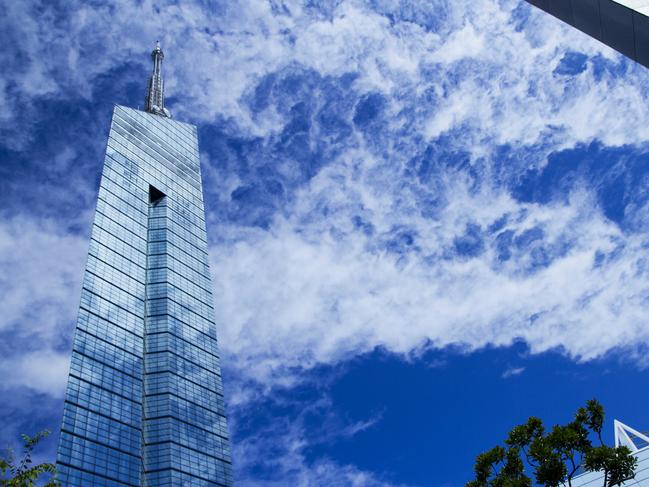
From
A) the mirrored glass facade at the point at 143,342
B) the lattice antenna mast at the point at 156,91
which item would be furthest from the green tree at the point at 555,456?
the lattice antenna mast at the point at 156,91

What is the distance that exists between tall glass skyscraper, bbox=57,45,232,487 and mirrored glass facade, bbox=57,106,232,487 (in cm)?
21

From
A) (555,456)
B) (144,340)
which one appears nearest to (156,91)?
(144,340)

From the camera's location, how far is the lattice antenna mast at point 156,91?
181 meters

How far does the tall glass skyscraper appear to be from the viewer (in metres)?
103

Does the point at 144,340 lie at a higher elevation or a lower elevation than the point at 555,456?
higher

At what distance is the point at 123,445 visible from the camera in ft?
345

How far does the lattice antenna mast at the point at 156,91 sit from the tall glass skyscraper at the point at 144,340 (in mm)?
16289

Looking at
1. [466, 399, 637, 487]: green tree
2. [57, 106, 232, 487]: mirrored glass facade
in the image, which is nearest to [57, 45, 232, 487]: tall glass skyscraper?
[57, 106, 232, 487]: mirrored glass facade

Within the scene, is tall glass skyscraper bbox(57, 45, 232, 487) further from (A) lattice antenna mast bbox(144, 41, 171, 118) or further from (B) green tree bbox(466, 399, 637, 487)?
(B) green tree bbox(466, 399, 637, 487)

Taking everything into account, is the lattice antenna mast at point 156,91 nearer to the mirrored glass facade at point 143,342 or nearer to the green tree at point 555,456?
the mirrored glass facade at point 143,342

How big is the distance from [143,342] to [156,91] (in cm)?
8677

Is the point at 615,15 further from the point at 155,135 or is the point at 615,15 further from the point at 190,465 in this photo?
the point at 155,135

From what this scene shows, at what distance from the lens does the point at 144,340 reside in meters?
123

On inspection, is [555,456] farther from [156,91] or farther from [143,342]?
[156,91]
